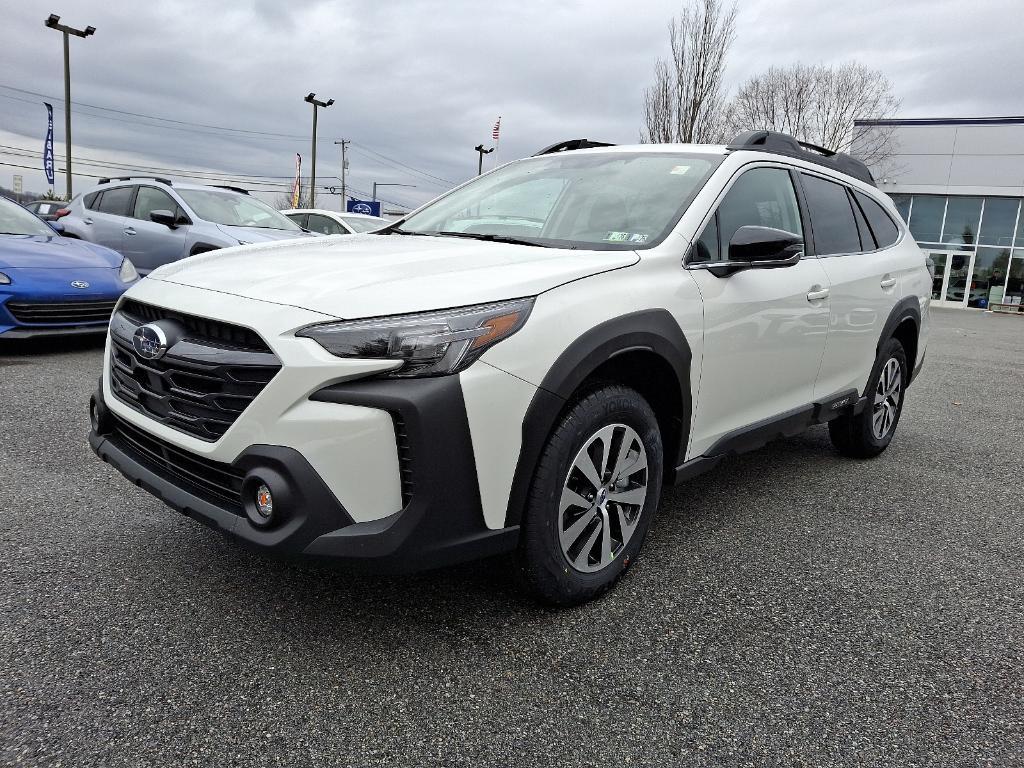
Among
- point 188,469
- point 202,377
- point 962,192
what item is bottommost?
point 188,469

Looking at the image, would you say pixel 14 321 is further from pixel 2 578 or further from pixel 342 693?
pixel 342 693

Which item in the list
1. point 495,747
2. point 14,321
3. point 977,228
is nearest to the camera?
point 495,747

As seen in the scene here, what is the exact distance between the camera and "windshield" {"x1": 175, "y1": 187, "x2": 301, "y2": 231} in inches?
339

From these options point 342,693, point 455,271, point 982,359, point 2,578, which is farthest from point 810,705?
point 982,359

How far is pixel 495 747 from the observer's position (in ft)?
6.08

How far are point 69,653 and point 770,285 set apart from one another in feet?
9.28

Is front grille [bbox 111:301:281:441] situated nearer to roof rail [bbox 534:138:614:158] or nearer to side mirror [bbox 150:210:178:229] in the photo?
roof rail [bbox 534:138:614:158]

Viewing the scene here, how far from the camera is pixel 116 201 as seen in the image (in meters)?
9.23

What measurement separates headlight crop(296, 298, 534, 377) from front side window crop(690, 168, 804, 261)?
1185mm

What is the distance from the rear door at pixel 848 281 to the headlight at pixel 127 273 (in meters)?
5.74

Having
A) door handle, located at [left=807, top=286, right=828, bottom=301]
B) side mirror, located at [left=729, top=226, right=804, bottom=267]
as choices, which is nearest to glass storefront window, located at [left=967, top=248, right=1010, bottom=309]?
door handle, located at [left=807, top=286, right=828, bottom=301]

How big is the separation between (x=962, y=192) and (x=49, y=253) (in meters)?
32.6

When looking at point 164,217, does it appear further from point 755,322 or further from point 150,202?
point 755,322

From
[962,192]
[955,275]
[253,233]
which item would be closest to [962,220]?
[962,192]
